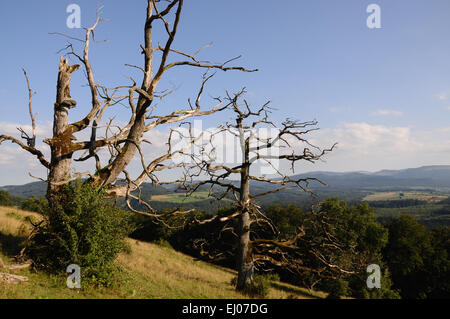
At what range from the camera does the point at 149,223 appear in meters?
57.6

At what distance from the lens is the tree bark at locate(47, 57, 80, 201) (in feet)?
26.3

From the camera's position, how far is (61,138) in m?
8.05

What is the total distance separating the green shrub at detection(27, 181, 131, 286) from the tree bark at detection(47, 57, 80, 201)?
1.46 ft

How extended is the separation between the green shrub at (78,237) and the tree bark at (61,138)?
45 centimetres

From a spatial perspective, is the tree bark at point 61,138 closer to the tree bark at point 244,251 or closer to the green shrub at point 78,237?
the green shrub at point 78,237

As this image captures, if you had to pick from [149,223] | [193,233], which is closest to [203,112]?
[193,233]

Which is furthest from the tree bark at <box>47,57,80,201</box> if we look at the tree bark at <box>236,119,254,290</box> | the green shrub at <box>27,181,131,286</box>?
the tree bark at <box>236,119,254,290</box>

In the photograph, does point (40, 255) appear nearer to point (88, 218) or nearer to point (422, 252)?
point (88, 218)

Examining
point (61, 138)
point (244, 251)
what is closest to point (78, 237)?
point (61, 138)

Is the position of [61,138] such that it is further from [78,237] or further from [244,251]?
[244,251]

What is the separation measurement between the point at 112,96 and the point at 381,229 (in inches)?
1699

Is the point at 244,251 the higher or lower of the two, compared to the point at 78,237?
lower

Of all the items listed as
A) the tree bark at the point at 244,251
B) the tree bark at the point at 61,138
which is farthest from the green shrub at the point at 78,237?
the tree bark at the point at 244,251

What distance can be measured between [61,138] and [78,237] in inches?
122
